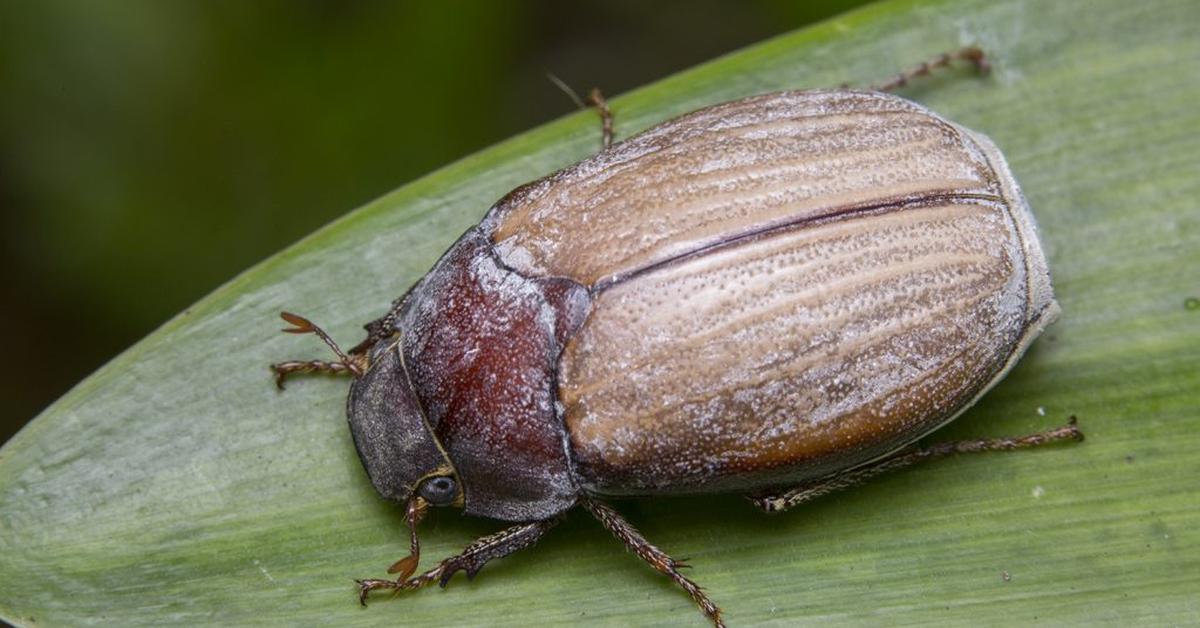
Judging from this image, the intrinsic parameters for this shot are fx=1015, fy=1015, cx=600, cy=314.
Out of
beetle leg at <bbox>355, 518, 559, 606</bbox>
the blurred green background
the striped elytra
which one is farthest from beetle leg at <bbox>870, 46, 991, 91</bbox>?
beetle leg at <bbox>355, 518, 559, 606</bbox>

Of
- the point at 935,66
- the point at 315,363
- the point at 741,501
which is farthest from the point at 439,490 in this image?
the point at 935,66

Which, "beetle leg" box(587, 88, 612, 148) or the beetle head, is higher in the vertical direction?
"beetle leg" box(587, 88, 612, 148)

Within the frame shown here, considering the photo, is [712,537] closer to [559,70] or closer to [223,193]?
[223,193]

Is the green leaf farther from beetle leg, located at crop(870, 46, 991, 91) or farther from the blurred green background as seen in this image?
the blurred green background

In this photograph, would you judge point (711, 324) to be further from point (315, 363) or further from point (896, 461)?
point (315, 363)

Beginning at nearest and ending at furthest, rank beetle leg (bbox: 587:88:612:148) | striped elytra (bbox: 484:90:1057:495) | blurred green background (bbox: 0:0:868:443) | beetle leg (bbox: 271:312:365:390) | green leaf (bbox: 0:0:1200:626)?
1. striped elytra (bbox: 484:90:1057:495)
2. green leaf (bbox: 0:0:1200:626)
3. beetle leg (bbox: 271:312:365:390)
4. beetle leg (bbox: 587:88:612:148)
5. blurred green background (bbox: 0:0:868:443)

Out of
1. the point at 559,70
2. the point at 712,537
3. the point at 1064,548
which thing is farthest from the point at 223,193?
the point at 1064,548

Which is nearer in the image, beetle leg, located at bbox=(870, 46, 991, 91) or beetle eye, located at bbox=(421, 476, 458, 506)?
beetle eye, located at bbox=(421, 476, 458, 506)
